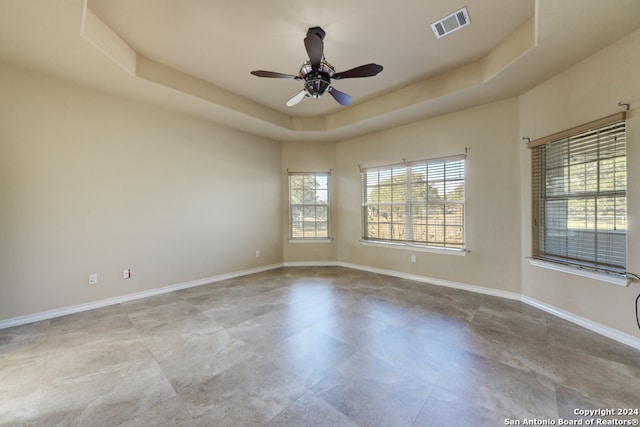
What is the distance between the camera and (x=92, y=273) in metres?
3.32

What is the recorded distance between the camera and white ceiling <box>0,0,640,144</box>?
223 cm

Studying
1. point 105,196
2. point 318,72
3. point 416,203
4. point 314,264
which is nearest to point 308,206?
point 314,264

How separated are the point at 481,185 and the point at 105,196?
17.5 feet

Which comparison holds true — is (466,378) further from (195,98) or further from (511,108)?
(195,98)

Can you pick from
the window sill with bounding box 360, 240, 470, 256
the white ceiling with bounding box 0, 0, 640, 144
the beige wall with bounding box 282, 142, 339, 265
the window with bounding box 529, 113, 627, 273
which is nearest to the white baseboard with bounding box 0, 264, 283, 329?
the beige wall with bounding box 282, 142, 339, 265

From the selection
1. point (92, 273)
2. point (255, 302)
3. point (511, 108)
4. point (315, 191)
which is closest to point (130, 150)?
point (92, 273)

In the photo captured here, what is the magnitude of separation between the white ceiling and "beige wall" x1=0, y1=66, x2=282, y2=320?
0.39 meters

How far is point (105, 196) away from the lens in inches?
134

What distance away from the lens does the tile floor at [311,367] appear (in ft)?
5.30

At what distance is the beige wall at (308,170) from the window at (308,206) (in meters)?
0.11

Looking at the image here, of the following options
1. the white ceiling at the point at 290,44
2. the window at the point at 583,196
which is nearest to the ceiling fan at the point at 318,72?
the white ceiling at the point at 290,44

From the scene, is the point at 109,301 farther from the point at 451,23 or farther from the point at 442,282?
the point at 451,23

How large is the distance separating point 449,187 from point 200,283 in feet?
14.7

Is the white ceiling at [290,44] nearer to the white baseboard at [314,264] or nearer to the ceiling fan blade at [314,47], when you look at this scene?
the ceiling fan blade at [314,47]
